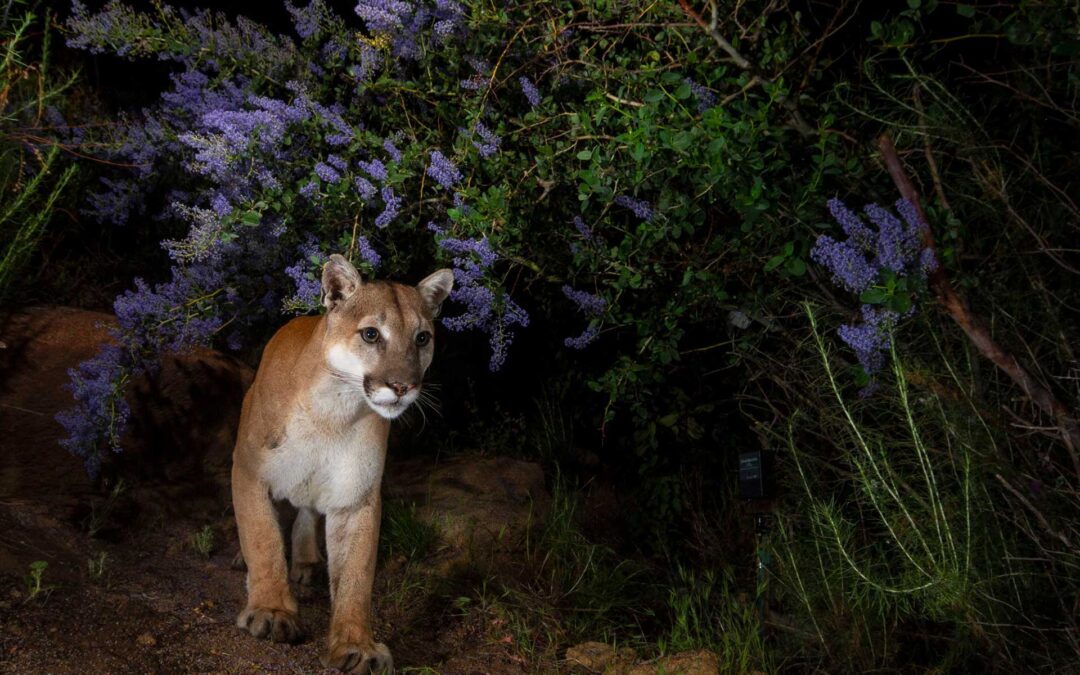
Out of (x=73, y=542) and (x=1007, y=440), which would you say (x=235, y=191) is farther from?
(x=1007, y=440)

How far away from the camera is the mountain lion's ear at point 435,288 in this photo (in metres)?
5.02

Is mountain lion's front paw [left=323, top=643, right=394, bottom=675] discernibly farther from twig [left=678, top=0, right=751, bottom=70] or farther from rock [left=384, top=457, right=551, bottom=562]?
twig [left=678, top=0, right=751, bottom=70]

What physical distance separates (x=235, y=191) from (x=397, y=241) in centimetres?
94

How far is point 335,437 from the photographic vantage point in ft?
15.7

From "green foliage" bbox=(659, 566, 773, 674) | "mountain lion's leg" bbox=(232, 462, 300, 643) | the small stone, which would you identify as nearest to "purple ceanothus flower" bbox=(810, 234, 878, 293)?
"green foliage" bbox=(659, 566, 773, 674)

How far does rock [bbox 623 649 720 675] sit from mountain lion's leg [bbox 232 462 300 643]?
1.47m

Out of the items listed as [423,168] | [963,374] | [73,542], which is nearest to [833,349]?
[963,374]

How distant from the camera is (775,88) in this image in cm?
432

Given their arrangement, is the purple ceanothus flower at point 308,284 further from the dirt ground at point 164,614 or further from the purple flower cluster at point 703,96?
the purple flower cluster at point 703,96

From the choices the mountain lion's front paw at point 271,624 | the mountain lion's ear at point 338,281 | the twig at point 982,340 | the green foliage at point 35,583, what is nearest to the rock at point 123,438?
the green foliage at point 35,583

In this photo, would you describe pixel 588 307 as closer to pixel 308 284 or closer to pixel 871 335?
pixel 308 284

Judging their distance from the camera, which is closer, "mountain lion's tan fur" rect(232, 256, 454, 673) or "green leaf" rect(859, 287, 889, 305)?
"green leaf" rect(859, 287, 889, 305)

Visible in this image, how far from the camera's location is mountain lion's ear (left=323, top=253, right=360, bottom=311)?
4828 millimetres

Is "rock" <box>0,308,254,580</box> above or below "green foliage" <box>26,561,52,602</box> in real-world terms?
above
